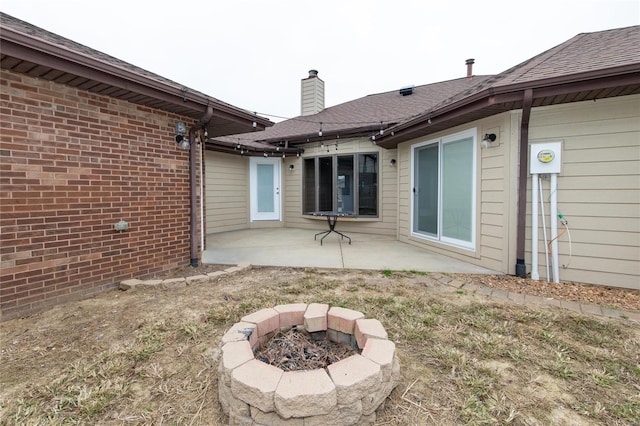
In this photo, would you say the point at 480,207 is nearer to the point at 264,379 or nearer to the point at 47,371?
the point at 264,379

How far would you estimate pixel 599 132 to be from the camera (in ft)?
10.5

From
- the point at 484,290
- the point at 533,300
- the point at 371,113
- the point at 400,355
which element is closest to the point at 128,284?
the point at 400,355

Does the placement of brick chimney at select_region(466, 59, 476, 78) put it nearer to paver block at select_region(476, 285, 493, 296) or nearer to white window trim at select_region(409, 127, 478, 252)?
white window trim at select_region(409, 127, 478, 252)

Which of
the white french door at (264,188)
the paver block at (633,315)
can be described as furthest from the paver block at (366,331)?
the white french door at (264,188)

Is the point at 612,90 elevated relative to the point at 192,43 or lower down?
lower down

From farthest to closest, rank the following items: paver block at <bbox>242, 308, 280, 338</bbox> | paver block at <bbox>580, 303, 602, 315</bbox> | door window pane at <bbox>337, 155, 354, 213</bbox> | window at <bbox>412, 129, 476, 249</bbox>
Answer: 1. door window pane at <bbox>337, 155, 354, 213</bbox>
2. window at <bbox>412, 129, 476, 249</bbox>
3. paver block at <bbox>580, 303, 602, 315</bbox>
4. paver block at <bbox>242, 308, 280, 338</bbox>

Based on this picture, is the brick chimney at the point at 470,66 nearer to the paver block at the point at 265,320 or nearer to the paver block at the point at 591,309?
the paver block at the point at 591,309

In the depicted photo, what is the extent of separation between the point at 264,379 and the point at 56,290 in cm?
268

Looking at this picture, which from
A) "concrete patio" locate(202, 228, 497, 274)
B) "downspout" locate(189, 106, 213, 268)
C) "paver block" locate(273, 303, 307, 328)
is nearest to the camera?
"paver block" locate(273, 303, 307, 328)

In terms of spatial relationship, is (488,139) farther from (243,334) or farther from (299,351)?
(243,334)

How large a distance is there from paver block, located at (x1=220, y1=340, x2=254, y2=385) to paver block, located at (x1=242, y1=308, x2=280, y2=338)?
0.70ft

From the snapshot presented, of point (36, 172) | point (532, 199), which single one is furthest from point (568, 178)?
point (36, 172)

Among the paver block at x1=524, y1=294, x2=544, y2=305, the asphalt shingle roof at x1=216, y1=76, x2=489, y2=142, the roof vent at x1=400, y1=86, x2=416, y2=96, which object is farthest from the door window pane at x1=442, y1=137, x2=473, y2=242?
the roof vent at x1=400, y1=86, x2=416, y2=96

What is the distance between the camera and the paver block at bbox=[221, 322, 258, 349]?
1587mm
